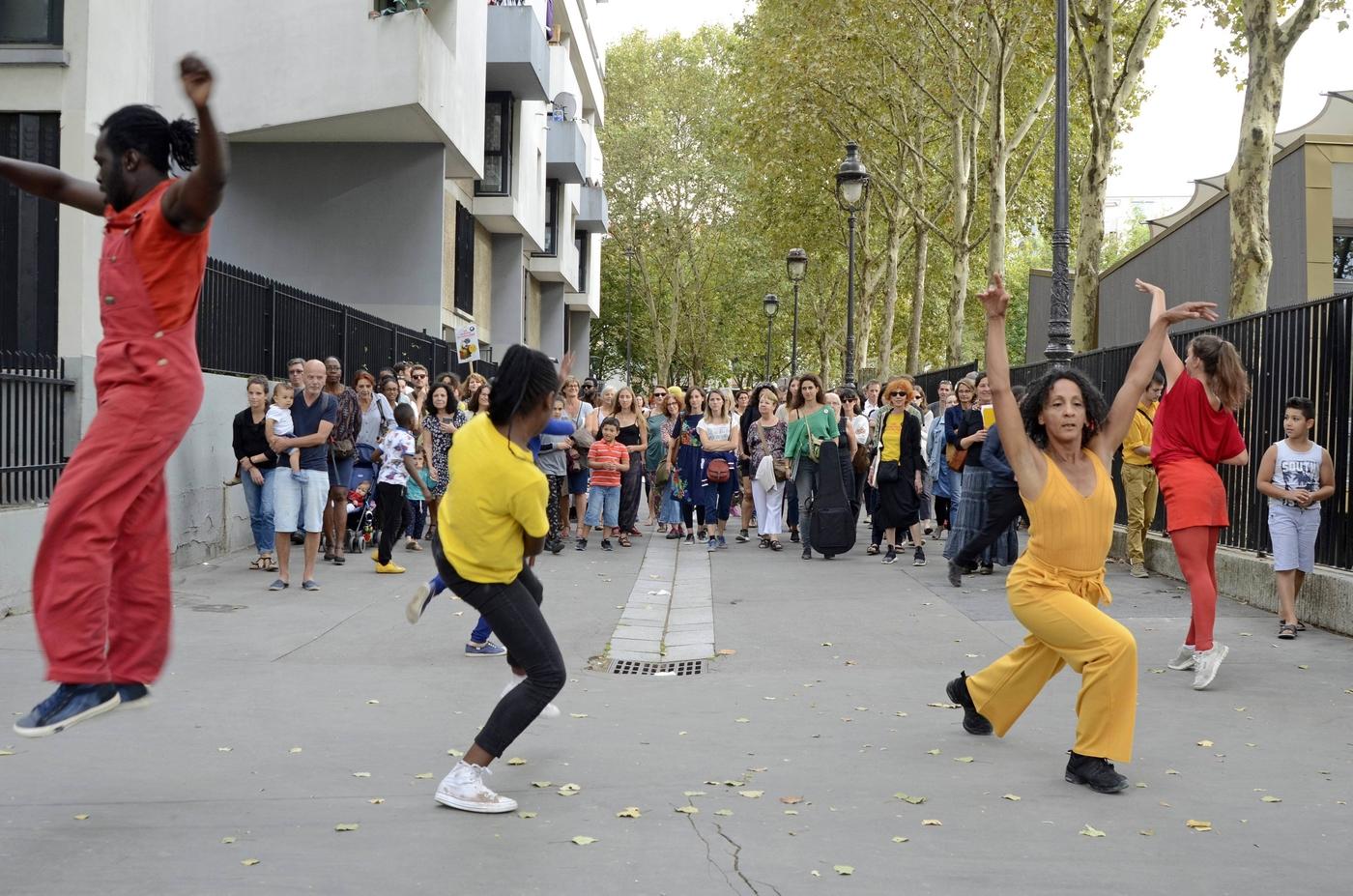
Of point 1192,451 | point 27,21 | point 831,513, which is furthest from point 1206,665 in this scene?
point 27,21

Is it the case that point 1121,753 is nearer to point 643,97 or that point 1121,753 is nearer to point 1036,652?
point 1036,652

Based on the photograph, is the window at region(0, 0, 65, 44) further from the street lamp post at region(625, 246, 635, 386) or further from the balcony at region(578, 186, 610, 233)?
the street lamp post at region(625, 246, 635, 386)

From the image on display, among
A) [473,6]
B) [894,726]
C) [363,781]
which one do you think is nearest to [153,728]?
[363,781]

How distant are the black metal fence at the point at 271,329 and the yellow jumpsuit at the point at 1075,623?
8459 mm

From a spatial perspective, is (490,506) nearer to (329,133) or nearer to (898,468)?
(898,468)

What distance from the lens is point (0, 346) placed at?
33.7ft

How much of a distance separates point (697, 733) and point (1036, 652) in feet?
5.17

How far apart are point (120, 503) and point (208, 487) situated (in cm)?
938

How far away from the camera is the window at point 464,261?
2844cm

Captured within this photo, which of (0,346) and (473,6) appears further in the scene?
(473,6)

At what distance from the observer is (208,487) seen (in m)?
13.2

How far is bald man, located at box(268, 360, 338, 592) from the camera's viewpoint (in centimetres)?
1162

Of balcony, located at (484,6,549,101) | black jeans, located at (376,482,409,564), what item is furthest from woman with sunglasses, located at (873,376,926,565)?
balcony, located at (484,6,549,101)

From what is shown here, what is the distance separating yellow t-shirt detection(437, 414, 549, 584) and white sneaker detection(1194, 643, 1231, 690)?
415 cm
